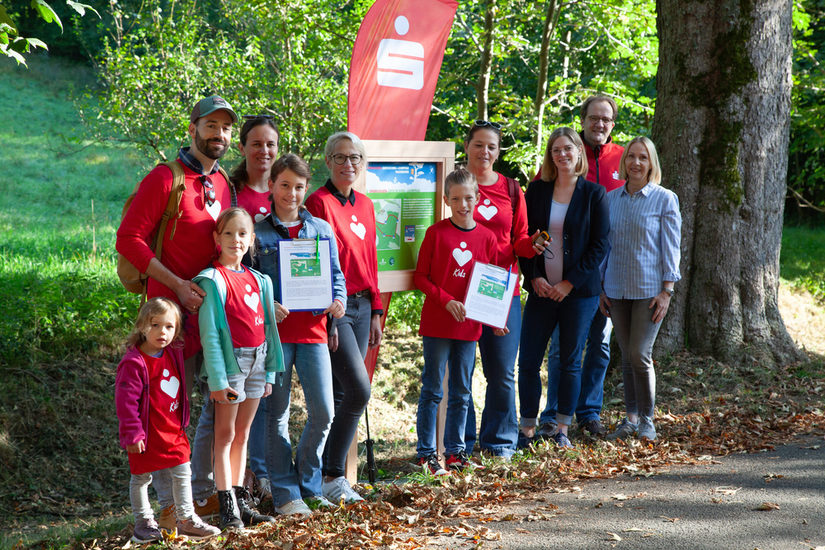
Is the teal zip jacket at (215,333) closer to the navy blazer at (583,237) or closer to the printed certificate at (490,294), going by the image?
the printed certificate at (490,294)

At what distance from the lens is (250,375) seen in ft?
14.2

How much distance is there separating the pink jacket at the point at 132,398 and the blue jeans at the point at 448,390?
6.50ft

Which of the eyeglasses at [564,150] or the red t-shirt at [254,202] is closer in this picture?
the red t-shirt at [254,202]

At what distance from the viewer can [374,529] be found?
4250mm

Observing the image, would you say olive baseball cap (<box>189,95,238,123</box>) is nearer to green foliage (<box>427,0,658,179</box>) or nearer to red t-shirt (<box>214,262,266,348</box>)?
red t-shirt (<box>214,262,266,348</box>)

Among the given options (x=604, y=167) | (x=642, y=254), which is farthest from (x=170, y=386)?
(x=604, y=167)

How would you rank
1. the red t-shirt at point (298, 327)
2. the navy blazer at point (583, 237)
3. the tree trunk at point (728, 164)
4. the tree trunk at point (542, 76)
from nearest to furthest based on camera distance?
the red t-shirt at point (298, 327) < the navy blazer at point (583, 237) < the tree trunk at point (728, 164) < the tree trunk at point (542, 76)

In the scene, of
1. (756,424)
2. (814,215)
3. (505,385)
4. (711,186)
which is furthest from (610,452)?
(814,215)

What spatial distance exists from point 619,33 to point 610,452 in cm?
901

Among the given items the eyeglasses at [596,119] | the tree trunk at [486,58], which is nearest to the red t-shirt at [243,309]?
the eyeglasses at [596,119]

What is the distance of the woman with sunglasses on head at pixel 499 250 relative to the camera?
549 cm

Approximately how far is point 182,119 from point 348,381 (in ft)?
26.4

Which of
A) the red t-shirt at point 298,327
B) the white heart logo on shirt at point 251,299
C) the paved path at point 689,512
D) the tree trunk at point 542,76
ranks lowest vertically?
the paved path at point 689,512

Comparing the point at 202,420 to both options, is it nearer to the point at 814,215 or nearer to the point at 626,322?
the point at 626,322
